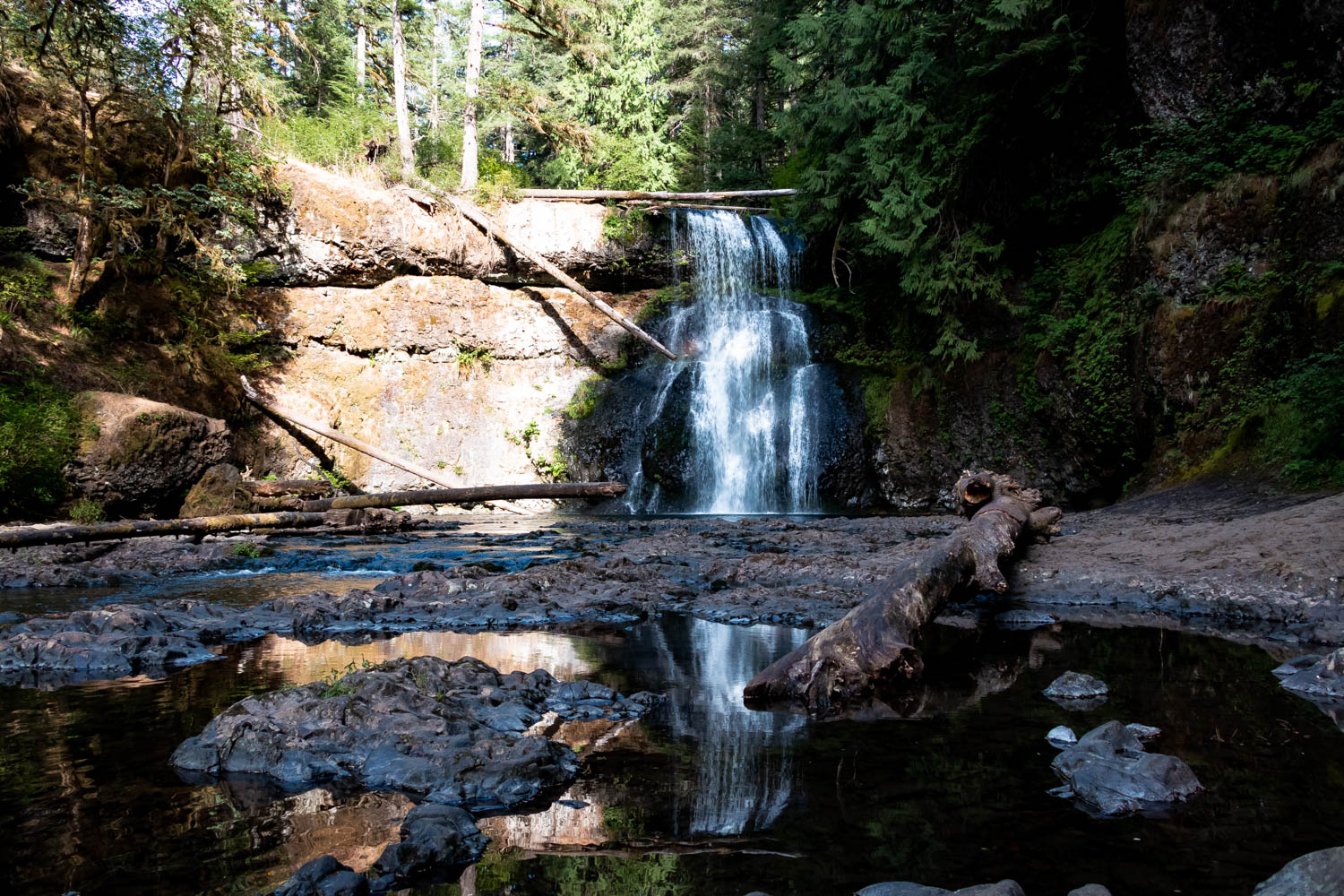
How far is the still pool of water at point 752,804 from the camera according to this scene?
2057 millimetres

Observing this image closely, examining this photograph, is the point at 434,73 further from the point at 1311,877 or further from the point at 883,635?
the point at 1311,877

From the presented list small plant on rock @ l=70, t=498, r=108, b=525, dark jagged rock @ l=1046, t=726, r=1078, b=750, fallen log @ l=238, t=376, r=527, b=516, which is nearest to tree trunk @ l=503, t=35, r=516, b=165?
fallen log @ l=238, t=376, r=527, b=516

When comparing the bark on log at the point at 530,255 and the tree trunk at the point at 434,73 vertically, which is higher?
the tree trunk at the point at 434,73

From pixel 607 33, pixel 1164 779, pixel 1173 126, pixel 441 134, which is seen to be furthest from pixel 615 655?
pixel 607 33

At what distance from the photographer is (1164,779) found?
2529mm

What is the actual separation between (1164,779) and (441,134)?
92.3 feet

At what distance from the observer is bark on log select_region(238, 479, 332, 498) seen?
44.2ft

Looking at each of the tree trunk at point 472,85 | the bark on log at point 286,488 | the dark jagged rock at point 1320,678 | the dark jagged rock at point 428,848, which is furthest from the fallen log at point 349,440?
the dark jagged rock at point 1320,678

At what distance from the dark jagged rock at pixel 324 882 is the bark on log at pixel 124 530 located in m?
8.69

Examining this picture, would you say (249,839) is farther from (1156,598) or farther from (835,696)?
(1156,598)

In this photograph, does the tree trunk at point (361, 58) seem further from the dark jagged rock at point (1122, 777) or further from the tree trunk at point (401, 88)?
the dark jagged rock at point (1122, 777)

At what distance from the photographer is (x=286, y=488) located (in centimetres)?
1409

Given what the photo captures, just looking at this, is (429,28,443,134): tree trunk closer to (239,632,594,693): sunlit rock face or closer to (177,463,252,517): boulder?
(177,463,252,517): boulder

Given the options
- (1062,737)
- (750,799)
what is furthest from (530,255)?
(750,799)
